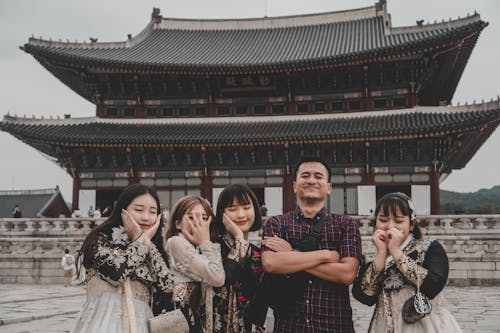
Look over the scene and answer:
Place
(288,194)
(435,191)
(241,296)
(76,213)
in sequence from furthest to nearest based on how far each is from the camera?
(288,194), (76,213), (435,191), (241,296)

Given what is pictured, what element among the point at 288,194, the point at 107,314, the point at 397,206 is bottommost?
the point at 107,314

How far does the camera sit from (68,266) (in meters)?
15.7

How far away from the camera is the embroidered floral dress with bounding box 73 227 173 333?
3.42 metres

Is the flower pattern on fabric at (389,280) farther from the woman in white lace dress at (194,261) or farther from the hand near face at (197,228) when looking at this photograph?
the hand near face at (197,228)

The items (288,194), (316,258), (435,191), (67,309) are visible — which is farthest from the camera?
(288,194)

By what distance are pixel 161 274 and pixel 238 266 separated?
1.85ft

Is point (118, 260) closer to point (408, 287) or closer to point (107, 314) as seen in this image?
point (107, 314)

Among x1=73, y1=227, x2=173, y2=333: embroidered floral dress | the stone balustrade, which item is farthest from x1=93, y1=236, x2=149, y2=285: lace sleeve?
the stone balustrade

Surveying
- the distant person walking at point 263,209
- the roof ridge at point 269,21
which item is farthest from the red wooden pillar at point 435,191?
the roof ridge at point 269,21

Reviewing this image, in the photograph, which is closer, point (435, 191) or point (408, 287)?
point (408, 287)

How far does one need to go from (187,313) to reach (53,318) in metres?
6.52

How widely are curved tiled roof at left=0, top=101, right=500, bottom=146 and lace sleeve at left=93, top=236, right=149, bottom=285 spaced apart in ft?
52.0

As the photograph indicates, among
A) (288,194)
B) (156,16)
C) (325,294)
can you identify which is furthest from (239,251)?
(156,16)

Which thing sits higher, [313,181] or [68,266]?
[313,181]
